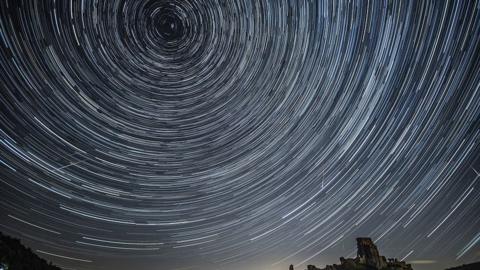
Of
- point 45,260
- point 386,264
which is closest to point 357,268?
point 386,264

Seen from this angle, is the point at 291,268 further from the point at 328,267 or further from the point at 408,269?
the point at 408,269

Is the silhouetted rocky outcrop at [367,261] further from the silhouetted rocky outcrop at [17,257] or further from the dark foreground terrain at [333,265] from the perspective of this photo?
the silhouetted rocky outcrop at [17,257]

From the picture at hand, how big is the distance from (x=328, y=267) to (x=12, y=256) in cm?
5749

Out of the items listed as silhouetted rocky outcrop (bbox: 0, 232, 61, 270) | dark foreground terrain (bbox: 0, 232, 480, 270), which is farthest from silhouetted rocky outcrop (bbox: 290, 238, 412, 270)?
silhouetted rocky outcrop (bbox: 0, 232, 61, 270)

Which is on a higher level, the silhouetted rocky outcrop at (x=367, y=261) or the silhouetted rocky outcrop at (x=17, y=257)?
the silhouetted rocky outcrop at (x=367, y=261)

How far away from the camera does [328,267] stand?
215ft

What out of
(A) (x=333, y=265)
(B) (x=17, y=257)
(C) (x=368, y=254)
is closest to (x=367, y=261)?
(C) (x=368, y=254)

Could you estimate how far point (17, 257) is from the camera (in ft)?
91.7

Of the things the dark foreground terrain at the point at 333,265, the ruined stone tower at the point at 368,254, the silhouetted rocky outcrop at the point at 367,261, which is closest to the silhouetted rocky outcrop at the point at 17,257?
the dark foreground terrain at the point at 333,265

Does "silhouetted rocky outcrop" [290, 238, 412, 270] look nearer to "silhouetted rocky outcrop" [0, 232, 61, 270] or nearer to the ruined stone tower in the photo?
the ruined stone tower

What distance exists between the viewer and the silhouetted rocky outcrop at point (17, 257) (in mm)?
25938

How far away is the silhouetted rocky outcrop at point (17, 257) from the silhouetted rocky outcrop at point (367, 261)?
52.9 m

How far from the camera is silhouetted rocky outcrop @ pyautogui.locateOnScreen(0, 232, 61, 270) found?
25938 mm

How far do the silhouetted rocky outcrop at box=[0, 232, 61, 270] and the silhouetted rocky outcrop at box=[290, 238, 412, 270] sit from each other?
5294 cm
